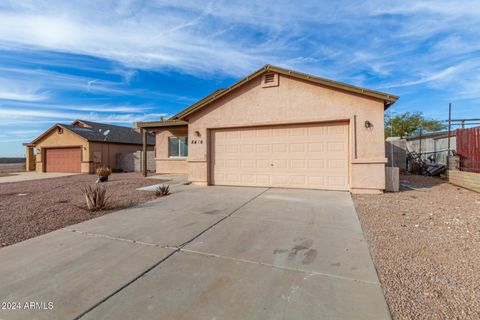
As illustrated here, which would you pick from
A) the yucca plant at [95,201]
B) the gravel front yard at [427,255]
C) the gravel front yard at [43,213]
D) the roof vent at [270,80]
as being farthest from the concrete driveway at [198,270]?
the roof vent at [270,80]

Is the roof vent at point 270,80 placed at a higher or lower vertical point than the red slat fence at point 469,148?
higher

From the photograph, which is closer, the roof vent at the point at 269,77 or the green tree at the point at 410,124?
the roof vent at the point at 269,77

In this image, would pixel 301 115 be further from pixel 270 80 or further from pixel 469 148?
pixel 469 148

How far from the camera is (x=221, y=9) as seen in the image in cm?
887

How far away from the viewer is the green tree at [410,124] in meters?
26.2

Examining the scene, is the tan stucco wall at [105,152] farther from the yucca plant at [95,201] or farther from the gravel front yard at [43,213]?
the yucca plant at [95,201]

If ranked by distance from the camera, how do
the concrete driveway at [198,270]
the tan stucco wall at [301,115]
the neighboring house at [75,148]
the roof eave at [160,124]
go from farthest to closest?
the neighboring house at [75,148], the roof eave at [160,124], the tan stucco wall at [301,115], the concrete driveway at [198,270]

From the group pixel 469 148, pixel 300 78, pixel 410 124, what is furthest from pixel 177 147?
pixel 410 124

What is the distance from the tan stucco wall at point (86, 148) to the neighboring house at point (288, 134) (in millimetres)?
12777

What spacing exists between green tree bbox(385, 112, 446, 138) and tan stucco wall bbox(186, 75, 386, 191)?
2204 centimetres

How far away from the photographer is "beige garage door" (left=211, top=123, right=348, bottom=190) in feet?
27.7

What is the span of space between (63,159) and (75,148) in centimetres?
189

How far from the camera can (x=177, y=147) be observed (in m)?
15.6

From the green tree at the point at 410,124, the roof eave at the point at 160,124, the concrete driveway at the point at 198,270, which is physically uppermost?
the green tree at the point at 410,124
